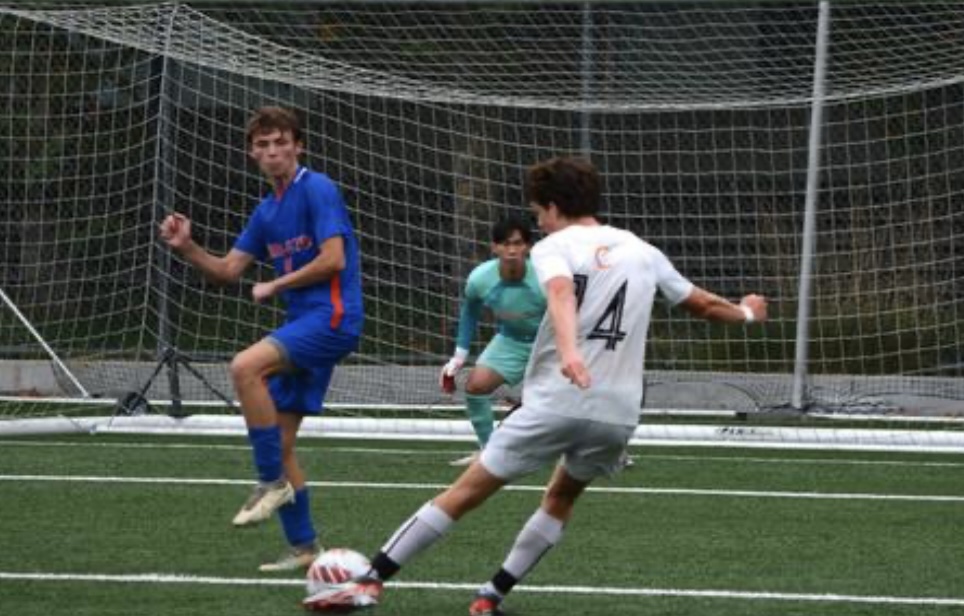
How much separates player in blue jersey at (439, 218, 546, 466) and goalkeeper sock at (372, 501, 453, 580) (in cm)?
522

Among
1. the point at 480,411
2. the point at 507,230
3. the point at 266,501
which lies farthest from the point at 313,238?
the point at 480,411

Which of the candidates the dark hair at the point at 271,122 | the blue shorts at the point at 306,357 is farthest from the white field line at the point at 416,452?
the dark hair at the point at 271,122

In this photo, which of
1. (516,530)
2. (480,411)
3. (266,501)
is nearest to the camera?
(266,501)

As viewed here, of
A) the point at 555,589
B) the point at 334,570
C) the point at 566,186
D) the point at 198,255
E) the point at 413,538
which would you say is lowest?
the point at 555,589

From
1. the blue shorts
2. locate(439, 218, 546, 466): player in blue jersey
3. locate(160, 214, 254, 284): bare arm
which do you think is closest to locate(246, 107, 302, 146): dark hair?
locate(160, 214, 254, 284): bare arm

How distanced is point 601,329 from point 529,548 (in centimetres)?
85

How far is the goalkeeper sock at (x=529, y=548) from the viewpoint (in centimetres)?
813

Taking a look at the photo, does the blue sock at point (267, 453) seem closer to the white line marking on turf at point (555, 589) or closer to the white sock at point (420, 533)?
the white line marking on turf at point (555, 589)

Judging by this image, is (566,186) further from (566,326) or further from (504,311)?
(504,311)

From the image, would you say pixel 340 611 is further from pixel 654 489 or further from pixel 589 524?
pixel 654 489

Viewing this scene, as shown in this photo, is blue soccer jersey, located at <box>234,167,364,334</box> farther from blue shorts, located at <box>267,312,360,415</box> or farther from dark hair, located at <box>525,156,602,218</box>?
dark hair, located at <box>525,156,602,218</box>

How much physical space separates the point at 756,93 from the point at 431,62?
241 cm

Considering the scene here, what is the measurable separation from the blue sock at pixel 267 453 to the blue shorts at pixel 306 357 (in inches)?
9.6

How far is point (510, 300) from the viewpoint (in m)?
13.4
